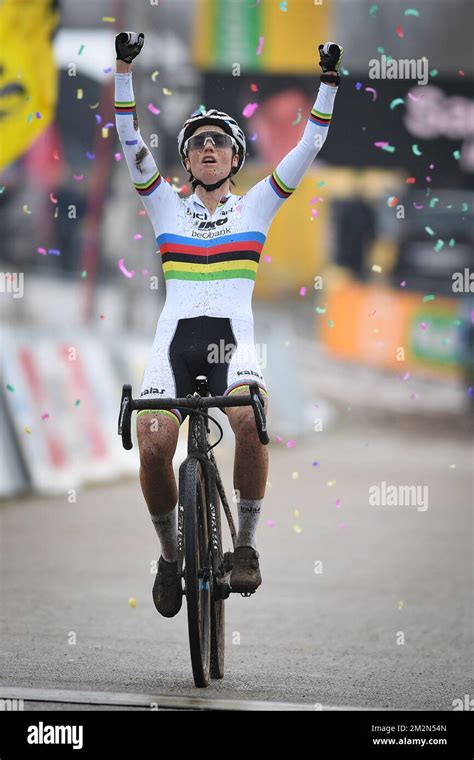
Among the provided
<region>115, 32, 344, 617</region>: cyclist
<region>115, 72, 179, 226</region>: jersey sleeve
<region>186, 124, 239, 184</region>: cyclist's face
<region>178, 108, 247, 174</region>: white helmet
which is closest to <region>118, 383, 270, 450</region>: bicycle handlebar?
<region>115, 32, 344, 617</region>: cyclist

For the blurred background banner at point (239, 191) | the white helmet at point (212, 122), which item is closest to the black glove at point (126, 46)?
the white helmet at point (212, 122)

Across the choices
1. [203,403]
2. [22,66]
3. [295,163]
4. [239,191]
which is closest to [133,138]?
[295,163]

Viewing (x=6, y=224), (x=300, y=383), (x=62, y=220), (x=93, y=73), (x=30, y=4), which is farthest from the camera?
(x=62, y=220)

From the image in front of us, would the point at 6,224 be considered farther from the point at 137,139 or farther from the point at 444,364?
the point at 137,139

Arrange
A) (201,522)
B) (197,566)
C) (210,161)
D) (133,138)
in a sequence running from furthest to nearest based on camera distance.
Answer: (210,161) → (133,138) → (201,522) → (197,566)

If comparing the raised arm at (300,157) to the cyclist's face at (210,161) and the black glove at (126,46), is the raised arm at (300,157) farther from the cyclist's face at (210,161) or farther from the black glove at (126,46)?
the black glove at (126,46)

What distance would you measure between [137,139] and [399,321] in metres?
21.1

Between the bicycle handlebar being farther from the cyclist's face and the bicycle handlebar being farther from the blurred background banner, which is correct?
the blurred background banner

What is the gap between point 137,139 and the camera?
6508mm

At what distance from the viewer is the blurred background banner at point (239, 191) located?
→ 13773 mm

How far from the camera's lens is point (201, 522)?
20.9 ft

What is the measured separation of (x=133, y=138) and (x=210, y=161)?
1.15 ft

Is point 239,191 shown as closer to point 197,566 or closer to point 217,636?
point 217,636

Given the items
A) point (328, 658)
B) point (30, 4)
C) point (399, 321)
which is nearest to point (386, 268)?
point (399, 321)
